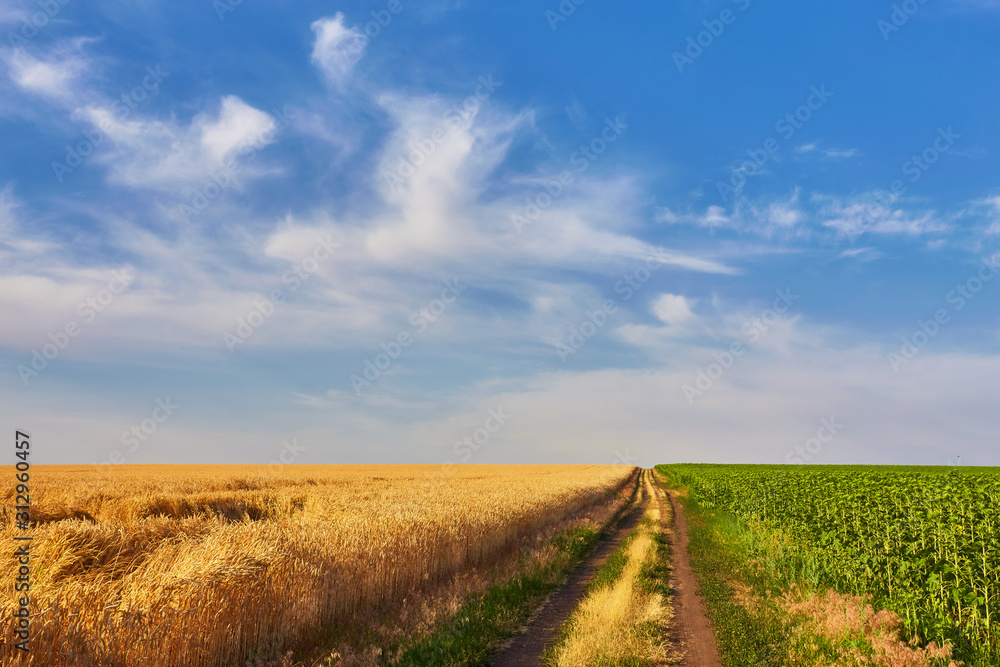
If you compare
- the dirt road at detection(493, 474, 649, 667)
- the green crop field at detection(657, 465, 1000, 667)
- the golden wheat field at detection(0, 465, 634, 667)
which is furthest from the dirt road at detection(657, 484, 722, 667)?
the golden wheat field at detection(0, 465, 634, 667)

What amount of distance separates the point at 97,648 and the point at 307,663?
3.38m

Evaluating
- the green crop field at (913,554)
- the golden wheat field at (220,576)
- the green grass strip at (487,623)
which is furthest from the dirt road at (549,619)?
the green crop field at (913,554)

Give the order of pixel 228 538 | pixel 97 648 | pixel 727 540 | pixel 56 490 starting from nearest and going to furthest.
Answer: pixel 97 648
pixel 228 538
pixel 56 490
pixel 727 540

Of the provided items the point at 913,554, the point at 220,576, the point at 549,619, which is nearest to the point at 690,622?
the point at 549,619

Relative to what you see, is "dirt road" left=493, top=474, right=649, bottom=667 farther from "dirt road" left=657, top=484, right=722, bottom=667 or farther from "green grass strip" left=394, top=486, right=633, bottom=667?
"dirt road" left=657, top=484, right=722, bottom=667

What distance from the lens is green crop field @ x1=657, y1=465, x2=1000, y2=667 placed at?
392 inches

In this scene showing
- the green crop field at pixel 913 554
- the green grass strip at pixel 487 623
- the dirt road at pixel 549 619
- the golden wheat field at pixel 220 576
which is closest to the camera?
the golden wheat field at pixel 220 576

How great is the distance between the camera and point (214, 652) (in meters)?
7.71

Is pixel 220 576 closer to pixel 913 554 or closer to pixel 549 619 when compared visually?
pixel 549 619

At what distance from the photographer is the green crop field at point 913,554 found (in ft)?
32.7

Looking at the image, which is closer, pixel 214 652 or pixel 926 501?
pixel 214 652

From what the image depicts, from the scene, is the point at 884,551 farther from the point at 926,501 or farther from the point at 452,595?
the point at 452,595

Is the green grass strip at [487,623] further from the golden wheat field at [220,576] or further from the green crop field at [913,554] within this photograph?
the green crop field at [913,554]

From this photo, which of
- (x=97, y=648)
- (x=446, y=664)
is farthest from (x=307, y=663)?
(x=97, y=648)
